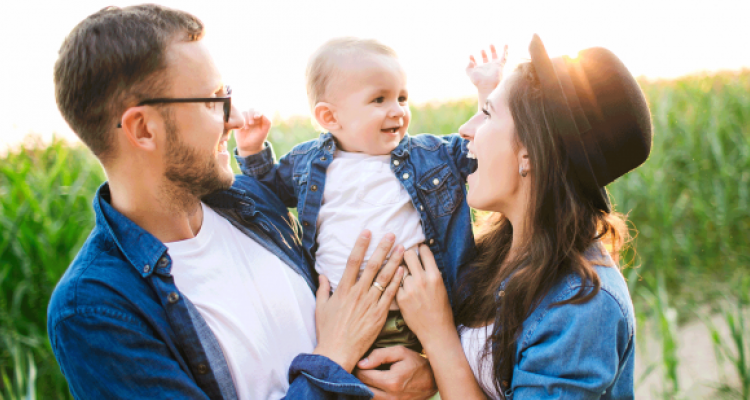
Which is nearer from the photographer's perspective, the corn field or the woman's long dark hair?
the woman's long dark hair

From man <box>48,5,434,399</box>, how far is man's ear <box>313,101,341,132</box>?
359mm

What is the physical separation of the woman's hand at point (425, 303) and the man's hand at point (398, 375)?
0.10m

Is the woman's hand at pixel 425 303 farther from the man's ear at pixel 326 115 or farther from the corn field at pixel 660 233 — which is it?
the corn field at pixel 660 233

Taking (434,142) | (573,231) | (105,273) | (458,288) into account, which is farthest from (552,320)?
(105,273)

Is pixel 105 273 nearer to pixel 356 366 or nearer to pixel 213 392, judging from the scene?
pixel 213 392

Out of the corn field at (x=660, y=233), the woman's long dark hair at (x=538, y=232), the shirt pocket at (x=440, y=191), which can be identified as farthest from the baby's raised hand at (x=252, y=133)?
the corn field at (x=660, y=233)

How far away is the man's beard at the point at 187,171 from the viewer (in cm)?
167

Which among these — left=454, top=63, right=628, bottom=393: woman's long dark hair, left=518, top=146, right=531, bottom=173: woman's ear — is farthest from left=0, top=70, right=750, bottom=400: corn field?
left=518, top=146, right=531, bottom=173: woman's ear

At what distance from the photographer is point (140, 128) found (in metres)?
1.63

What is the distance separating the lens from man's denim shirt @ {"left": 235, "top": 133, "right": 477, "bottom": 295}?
199cm

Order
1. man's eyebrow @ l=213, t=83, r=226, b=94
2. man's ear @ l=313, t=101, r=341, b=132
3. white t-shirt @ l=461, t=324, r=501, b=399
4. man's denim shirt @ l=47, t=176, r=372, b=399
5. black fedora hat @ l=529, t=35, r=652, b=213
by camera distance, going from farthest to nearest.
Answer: man's ear @ l=313, t=101, r=341, b=132 < man's eyebrow @ l=213, t=83, r=226, b=94 < white t-shirt @ l=461, t=324, r=501, b=399 < black fedora hat @ l=529, t=35, r=652, b=213 < man's denim shirt @ l=47, t=176, r=372, b=399

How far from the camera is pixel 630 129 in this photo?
1.42 meters

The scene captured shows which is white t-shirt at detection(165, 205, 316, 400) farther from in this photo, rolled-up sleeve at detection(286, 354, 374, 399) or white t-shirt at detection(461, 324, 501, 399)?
white t-shirt at detection(461, 324, 501, 399)

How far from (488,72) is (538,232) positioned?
0.75 m
